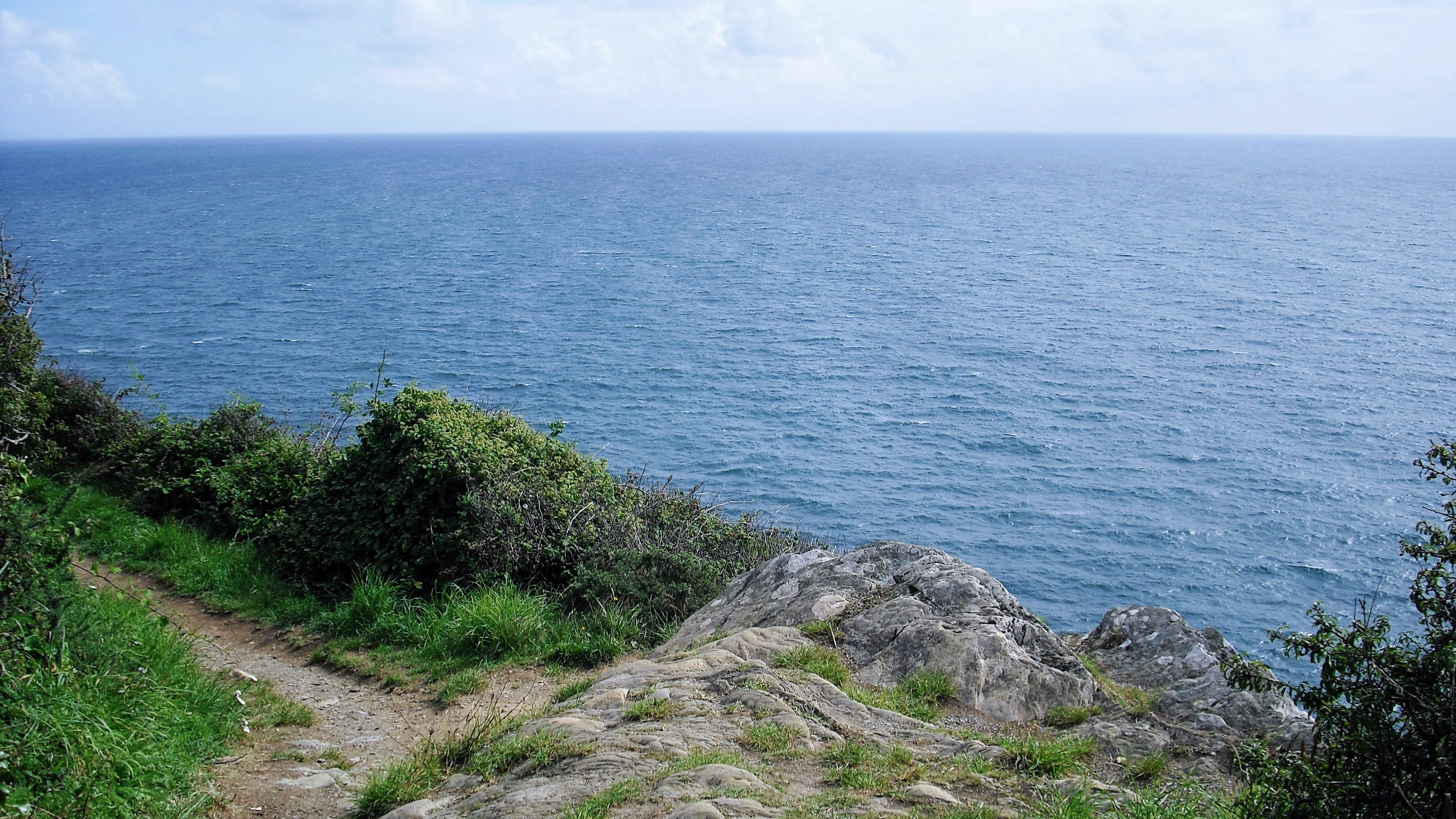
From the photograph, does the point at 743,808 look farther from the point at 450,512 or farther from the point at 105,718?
the point at 450,512

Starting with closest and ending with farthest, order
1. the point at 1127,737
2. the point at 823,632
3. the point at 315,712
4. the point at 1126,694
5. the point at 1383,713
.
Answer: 1. the point at 1383,713
2. the point at 1127,737
3. the point at 1126,694
4. the point at 823,632
5. the point at 315,712

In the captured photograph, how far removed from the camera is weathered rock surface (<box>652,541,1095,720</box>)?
7758 millimetres

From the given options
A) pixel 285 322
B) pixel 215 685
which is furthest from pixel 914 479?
pixel 285 322

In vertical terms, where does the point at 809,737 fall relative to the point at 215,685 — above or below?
above

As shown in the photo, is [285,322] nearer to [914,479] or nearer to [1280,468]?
[914,479]

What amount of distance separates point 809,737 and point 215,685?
6.00 m

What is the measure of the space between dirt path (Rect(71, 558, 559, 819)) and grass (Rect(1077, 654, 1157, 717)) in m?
5.34

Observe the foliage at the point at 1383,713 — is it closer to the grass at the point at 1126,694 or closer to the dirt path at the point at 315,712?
the grass at the point at 1126,694

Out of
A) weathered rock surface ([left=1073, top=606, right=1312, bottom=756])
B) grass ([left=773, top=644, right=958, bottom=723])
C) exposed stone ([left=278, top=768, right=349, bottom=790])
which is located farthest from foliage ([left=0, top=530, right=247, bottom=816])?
weathered rock surface ([left=1073, top=606, right=1312, bottom=756])

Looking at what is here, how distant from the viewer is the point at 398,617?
11.0 metres

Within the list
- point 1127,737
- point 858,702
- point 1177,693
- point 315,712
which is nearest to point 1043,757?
point 1127,737

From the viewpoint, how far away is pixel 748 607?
33.8ft

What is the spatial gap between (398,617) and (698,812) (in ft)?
22.6

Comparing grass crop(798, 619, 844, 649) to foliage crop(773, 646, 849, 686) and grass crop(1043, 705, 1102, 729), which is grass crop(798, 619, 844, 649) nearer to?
foliage crop(773, 646, 849, 686)
